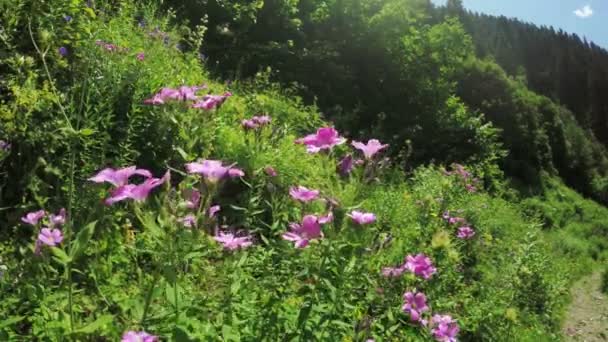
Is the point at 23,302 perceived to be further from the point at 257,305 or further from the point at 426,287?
the point at 426,287

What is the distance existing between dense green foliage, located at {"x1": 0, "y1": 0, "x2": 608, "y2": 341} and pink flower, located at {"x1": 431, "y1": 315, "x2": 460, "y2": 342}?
0.33 feet

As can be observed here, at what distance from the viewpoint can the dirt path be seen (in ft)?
22.1

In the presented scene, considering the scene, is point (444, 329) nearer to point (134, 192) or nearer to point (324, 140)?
point (324, 140)

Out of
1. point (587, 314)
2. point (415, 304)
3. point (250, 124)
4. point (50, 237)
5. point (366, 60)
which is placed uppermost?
point (366, 60)

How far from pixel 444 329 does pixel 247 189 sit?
1.71 meters

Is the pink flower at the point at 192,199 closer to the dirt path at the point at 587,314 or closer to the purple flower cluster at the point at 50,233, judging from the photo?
the purple flower cluster at the point at 50,233

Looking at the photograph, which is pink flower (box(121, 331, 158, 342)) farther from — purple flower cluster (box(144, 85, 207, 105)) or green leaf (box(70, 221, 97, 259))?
purple flower cluster (box(144, 85, 207, 105))

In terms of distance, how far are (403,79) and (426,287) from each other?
7.82m

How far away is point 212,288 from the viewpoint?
8.16 feet

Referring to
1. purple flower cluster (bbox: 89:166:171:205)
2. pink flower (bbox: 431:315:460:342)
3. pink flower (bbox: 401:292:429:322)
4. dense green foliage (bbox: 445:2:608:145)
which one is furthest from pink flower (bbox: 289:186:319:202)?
dense green foliage (bbox: 445:2:608:145)

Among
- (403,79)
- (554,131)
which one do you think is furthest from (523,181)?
(403,79)

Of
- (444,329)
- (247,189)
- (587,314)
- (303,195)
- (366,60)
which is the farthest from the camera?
(366,60)

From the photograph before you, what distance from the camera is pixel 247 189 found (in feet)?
11.8

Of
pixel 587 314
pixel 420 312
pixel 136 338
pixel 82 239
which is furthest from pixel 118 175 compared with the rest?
pixel 587 314
